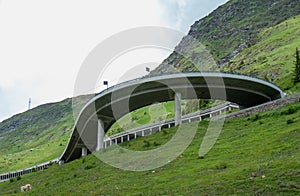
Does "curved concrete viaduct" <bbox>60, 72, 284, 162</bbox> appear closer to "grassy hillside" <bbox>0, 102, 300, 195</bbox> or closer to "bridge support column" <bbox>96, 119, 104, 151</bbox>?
"bridge support column" <bbox>96, 119, 104, 151</bbox>

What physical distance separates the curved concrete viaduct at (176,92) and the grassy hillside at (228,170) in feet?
33.6

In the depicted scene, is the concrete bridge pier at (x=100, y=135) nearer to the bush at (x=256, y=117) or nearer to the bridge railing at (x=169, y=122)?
the bridge railing at (x=169, y=122)

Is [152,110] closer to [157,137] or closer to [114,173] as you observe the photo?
[157,137]

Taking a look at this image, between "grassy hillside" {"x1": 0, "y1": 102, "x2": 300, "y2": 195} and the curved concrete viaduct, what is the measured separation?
33.6 feet

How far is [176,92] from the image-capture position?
52000 mm

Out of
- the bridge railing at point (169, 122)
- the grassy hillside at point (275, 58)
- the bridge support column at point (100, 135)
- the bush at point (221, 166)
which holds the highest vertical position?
the grassy hillside at point (275, 58)

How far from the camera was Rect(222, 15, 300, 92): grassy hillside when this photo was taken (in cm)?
9743

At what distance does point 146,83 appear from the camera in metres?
49.2

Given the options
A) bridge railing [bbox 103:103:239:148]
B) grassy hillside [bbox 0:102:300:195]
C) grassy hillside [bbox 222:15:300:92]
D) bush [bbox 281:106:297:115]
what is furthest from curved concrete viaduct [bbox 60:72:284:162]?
grassy hillside [bbox 222:15:300:92]

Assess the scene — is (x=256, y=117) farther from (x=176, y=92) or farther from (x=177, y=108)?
(x=176, y=92)

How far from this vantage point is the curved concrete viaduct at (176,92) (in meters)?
49.1

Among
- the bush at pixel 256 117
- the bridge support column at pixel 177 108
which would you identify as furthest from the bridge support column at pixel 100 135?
the bush at pixel 256 117

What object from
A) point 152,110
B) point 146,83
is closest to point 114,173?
point 146,83

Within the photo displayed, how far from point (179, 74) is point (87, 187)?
76.6 feet
